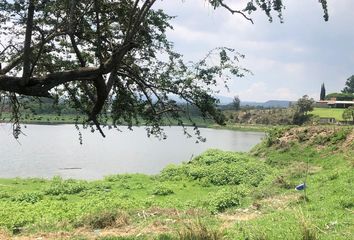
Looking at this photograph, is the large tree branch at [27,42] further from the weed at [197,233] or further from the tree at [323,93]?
the tree at [323,93]

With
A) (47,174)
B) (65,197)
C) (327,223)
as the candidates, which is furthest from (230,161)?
(327,223)

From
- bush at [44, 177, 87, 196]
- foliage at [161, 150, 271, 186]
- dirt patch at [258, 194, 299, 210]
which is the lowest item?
bush at [44, 177, 87, 196]

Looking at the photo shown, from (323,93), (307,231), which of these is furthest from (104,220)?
(323,93)

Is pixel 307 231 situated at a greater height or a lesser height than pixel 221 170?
greater

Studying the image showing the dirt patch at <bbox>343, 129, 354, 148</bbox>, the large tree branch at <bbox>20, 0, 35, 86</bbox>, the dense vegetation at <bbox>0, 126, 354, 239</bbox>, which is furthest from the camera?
the dirt patch at <bbox>343, 129, 354, 148</bbox>

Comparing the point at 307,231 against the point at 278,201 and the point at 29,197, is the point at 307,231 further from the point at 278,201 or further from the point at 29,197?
the point at 29,197

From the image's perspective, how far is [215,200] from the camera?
50.9 feet

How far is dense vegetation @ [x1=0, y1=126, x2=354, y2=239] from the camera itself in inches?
378

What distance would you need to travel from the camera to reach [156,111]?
9.59 meters

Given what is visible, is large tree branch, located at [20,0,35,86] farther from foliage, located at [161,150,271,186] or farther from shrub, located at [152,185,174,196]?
foliage, located at [161,150,271,186]

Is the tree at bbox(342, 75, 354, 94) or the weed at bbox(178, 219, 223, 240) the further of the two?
the tree at bbox(342, 75, 354, 94)

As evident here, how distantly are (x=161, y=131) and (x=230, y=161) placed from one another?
18.7 metres

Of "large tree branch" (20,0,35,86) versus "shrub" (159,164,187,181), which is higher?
"large tree branch" (20,0,35,86)

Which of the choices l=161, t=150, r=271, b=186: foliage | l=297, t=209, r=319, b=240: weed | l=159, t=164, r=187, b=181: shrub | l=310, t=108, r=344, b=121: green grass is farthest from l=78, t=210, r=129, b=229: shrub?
l=310, t=108, r=344, b=121: green grass
